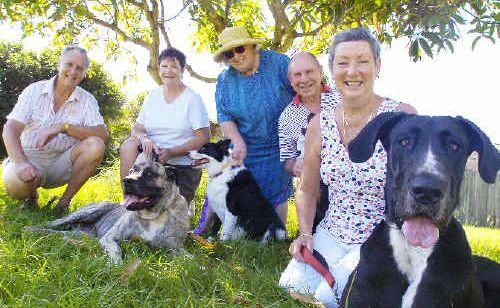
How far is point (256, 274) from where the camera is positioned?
11.6ft

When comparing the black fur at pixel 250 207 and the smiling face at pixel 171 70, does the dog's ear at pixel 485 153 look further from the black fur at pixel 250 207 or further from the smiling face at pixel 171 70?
the smiling face at pixel 171 70

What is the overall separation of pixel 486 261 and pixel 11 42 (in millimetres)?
14607

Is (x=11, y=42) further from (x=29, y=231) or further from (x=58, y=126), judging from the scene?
(x=29, y=231)

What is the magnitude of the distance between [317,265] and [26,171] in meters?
3.24

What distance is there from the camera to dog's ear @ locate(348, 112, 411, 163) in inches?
93.4

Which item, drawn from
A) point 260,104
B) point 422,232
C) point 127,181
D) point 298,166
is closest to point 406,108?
point 422,232

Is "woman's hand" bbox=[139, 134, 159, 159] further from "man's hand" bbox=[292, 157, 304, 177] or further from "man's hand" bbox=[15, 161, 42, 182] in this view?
"man's hand" bbox=[292, 157, 304, 177]

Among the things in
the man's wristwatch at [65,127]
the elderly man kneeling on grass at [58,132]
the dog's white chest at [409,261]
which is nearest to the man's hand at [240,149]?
the elderly man kneeling on grass at [58,132]

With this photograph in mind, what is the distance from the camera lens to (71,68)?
537 cm

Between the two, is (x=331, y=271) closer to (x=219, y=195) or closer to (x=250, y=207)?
(x=250, y=207)

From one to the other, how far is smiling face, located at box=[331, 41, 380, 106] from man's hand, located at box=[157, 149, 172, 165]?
255 cm

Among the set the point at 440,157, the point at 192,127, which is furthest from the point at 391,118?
the point at 192,127

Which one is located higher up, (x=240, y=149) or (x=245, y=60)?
(x=245, y=60)

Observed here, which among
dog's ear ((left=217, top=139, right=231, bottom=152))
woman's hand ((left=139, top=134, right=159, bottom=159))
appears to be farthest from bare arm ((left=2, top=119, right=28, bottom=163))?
dog's ear ((left=217, top=139, right=231, bottom=152))
